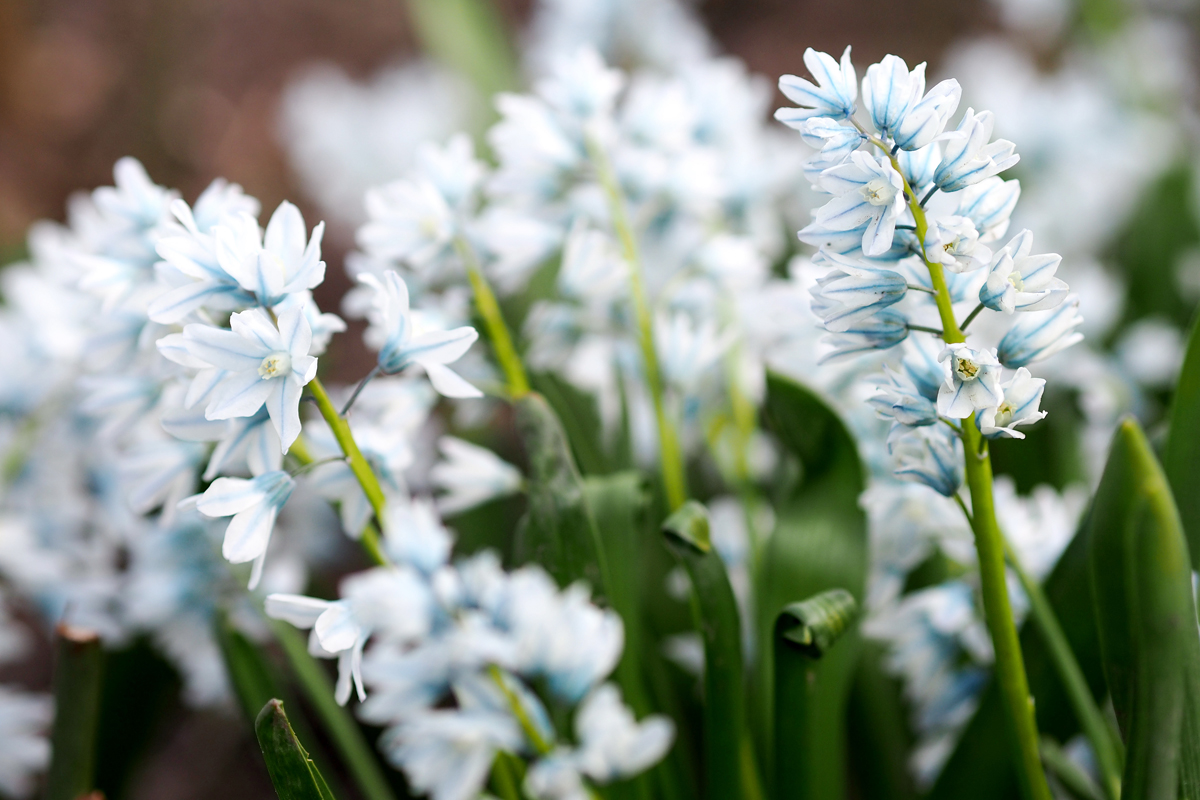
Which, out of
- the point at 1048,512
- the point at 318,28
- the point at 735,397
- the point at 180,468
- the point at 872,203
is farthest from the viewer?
the point at 318,28

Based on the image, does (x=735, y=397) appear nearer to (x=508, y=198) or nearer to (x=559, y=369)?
(x=559, y=369)

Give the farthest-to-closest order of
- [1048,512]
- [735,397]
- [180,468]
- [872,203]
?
[735,397] < [1048,512] < [180,468] < [872,203]

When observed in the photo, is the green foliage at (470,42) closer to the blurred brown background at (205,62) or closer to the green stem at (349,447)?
the blurred brown background at (205,62)

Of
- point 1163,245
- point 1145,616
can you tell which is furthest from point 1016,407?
point 1163,245

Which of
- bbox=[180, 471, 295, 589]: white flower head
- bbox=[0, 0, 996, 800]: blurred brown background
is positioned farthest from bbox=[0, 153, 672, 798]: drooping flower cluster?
bbox=[0, 0, 996, 800]: blurred brown background

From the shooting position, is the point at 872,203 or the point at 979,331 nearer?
the point at 872,203

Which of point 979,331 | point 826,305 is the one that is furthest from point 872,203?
point 979,331
